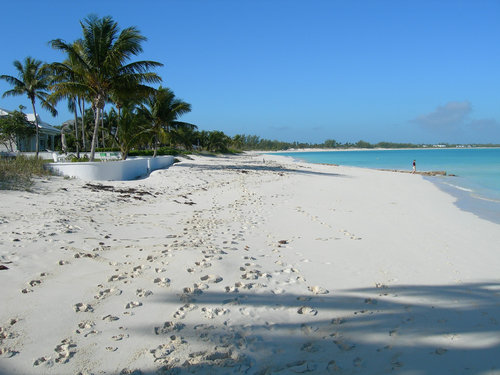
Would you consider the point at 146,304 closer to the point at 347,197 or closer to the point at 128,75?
the point at 347,197

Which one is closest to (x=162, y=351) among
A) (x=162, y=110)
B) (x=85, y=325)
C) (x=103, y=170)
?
(x=85, y=325)

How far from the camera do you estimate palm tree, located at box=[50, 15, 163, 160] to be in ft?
60.1

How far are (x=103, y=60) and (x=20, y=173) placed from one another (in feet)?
32.3

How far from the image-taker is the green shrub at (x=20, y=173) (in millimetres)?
9406

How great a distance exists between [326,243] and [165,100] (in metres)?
24.9

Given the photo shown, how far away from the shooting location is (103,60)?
1853 cm

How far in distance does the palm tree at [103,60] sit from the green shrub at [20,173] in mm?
5321

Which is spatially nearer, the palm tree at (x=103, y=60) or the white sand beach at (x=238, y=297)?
the white sand beach at (x=238, y=297)

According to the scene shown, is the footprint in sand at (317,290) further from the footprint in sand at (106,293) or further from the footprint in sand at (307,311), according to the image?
the footprint in sand at (106,293)

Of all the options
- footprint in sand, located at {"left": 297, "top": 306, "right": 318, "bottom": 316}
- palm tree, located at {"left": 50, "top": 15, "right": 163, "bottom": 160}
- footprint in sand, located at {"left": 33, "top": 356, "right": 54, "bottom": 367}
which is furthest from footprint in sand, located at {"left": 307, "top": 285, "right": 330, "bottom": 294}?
palm tree, located at {"left": 50, "top": 15, "right": 163, "bottom": 160}

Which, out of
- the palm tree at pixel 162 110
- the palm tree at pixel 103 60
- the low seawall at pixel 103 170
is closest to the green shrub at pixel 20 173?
the low seawall at pixel 103 170

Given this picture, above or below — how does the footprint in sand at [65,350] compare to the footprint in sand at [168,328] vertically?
below

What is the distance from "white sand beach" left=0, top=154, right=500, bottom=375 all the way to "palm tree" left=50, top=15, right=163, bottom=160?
40.8 feet

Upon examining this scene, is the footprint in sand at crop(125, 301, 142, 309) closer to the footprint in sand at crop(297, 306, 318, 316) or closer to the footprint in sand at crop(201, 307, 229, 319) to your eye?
the footprint in sand at crop(201, 307, 229, 319)
